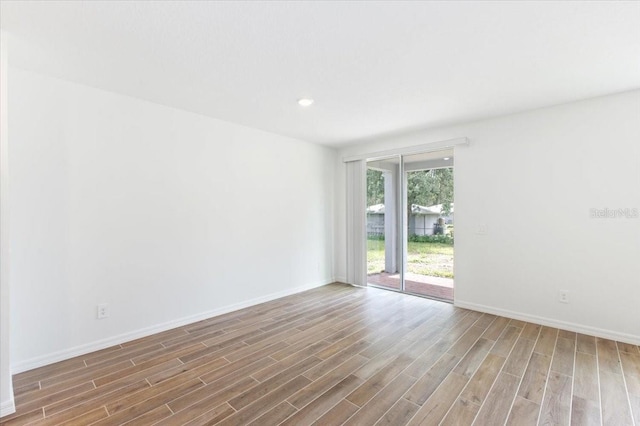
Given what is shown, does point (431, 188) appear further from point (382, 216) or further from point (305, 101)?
point (305, 101)

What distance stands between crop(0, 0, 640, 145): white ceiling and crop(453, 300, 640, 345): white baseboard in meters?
2.34

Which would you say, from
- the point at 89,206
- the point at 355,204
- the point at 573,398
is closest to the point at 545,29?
the point at 573,398

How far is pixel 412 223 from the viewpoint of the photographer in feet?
15.5

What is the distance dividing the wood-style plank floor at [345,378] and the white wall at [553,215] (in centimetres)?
33

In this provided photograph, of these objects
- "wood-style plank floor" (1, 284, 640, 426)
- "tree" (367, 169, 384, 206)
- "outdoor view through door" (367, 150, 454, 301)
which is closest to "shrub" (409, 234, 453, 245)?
"outdoor view through door" (367, 150, 454, 301)

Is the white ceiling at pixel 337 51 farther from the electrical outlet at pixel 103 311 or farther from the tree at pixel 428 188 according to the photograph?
the electrical outlet at pixel 103 311

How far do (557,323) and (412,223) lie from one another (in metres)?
2.12

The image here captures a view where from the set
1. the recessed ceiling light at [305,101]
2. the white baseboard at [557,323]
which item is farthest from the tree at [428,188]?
the recessed ceiling light at [305,101]


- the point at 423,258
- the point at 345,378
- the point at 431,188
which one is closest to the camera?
the point at 345,378

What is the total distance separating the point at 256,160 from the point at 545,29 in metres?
3.21

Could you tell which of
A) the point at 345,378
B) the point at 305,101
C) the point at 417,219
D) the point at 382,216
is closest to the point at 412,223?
the point at 417,219

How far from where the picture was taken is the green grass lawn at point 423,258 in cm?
458

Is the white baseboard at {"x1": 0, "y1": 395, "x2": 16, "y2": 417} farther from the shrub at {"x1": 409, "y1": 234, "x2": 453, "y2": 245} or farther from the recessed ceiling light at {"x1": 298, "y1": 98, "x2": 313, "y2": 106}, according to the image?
the shrub at {"x1": 409, "y1": 234, "x2": 453, "y2": 245}

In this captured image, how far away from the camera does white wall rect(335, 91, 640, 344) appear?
9.46 feet
